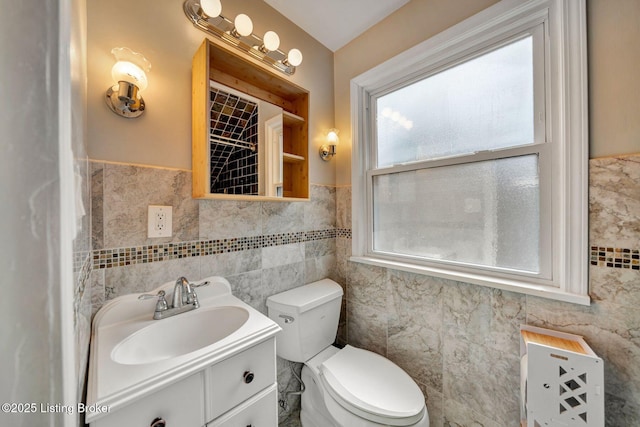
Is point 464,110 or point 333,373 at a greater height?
point 464,110

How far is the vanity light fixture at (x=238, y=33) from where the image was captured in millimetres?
1032

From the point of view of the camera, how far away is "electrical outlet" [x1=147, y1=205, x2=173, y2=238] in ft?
3.09

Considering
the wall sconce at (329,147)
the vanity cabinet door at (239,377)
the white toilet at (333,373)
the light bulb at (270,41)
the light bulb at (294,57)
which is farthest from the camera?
the wall sconce at (329,147)

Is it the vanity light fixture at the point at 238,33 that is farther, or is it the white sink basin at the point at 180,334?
the vanity light fixture at the point at 238,33

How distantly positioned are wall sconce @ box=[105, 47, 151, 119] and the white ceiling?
2.94 ft

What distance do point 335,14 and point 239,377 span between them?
195 centimetres

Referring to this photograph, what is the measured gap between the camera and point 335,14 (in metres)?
1.43

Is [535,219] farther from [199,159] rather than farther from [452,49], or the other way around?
[199,159]

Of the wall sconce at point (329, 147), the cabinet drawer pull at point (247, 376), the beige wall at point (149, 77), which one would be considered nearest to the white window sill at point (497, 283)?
the wall sconce at point (329, 147)

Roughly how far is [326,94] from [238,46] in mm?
686

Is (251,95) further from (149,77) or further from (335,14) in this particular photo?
(335,14)

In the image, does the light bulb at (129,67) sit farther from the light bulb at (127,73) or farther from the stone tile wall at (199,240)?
the stone tile wall at (199,240)

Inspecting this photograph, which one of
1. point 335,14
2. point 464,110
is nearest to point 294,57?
point 335,14

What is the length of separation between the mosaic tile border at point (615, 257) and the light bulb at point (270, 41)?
167cm
